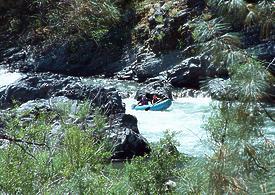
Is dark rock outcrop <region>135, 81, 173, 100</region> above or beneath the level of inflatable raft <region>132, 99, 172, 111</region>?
above

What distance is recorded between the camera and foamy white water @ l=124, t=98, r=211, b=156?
1062 cm

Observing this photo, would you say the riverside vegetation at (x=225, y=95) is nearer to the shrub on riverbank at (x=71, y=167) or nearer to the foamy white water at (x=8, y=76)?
the shrub on riverbank at (x=71, y=167)

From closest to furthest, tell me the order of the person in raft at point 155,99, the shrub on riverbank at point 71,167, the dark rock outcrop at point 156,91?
the shrub on riverbank at point 71,167, the person in raft at point 155,99, the dark rock outcrop at point 156,91

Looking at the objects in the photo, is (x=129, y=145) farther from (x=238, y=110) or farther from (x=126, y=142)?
(x=238, y=110)

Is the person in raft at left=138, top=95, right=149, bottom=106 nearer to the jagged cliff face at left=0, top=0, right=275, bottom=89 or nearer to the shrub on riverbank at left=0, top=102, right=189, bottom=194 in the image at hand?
the jagged cliff face at left=0, top=0, right=275, bottom=89

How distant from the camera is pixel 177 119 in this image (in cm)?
1216

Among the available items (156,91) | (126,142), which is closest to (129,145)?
(126,142)

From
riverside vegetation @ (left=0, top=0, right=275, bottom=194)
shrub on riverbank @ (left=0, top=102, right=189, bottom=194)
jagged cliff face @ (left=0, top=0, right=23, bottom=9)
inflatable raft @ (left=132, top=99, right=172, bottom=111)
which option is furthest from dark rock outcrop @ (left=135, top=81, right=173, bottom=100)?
jagged cliff face @ (left=0, top=0, right=23, bottom=9)

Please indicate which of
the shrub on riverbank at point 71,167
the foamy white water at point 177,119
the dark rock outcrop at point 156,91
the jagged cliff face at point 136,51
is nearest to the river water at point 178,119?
the foamy white water at point 177,119

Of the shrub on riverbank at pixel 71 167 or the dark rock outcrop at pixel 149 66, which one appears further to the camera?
the dark rock outcrop at pixel 149 66

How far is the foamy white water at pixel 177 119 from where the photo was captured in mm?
10619

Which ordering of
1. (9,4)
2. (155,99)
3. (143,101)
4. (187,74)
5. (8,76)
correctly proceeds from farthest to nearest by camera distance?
(8,76) → (187,74) → (155,99) → (143,101) → (9,4)

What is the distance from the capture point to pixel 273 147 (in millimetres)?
2641

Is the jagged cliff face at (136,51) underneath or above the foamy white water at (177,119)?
above
